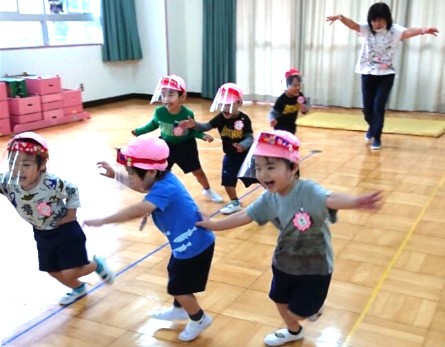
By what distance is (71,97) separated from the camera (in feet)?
21.3

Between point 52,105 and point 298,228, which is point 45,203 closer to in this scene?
point 298,228

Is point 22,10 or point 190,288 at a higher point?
point 22,10

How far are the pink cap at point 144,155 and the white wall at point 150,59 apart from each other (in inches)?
225

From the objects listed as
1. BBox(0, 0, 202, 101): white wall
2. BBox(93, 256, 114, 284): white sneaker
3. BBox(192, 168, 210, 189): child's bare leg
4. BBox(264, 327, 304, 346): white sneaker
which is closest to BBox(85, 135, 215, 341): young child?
BBox(264, 327, 304, 346): white sneaker

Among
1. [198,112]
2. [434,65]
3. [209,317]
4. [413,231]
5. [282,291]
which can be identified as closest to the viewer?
[282,291]

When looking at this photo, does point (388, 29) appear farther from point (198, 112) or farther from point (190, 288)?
point (190, 288)

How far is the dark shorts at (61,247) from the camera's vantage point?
209 cm

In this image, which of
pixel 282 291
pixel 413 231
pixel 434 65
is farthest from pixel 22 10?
pixel 282 291

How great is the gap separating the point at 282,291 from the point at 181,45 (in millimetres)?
6781

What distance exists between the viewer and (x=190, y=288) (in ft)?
6.29

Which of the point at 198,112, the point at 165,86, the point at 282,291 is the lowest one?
the point at 198,112

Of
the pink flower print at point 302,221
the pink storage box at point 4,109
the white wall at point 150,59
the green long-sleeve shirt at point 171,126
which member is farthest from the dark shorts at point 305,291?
the white wall at point 150,59

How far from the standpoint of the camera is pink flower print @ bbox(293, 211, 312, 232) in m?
1.66

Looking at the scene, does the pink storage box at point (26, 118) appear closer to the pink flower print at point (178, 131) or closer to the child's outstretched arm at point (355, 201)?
the pink flower print at point (178, 131)
